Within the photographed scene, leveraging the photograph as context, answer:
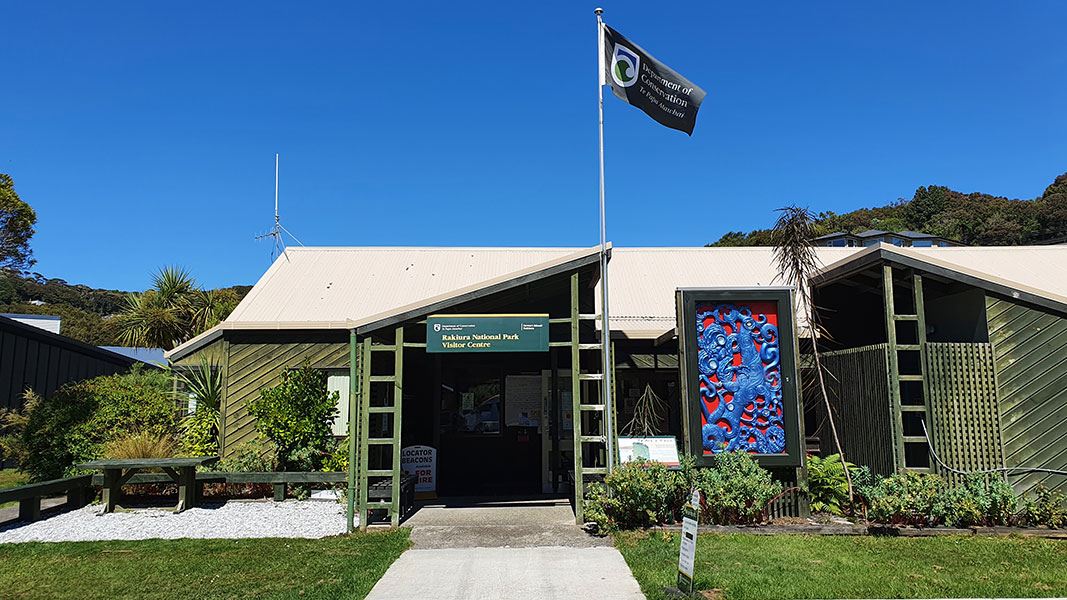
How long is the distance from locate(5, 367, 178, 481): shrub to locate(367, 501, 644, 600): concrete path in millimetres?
6542

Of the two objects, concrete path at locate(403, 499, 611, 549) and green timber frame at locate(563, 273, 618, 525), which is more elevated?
green timber frame at locate(563, 273, 618, 525)

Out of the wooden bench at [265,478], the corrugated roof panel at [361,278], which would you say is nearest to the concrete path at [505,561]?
the wooden bench at [265,478]

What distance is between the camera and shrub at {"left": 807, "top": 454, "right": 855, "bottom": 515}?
9.73 m

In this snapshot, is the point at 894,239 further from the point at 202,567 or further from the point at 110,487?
the point at 202,567

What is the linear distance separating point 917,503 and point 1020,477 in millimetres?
1815

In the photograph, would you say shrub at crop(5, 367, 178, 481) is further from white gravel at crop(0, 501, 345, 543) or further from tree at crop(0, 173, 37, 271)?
tree at crop(0, 173, 37, 271)

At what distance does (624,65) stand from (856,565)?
7302 mm

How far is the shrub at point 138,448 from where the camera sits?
11.9m

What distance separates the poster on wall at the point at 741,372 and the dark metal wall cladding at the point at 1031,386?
2838 mm

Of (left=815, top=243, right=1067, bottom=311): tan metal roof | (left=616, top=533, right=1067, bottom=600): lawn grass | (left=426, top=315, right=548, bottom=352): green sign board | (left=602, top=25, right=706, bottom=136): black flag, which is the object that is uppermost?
(left=602, top=25, right=706, bottom=136): black flag

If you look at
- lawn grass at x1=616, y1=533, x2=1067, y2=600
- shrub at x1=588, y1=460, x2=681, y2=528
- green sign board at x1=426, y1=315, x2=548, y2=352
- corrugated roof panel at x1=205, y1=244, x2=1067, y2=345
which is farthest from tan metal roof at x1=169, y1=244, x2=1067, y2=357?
lawn grass at x1=616, y1=533, x2=1067, y2=600

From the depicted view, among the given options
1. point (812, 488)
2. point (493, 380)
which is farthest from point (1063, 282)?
point (493, 380)

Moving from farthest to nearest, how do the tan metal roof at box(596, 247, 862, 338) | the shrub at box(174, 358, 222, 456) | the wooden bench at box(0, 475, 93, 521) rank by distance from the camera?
the tan metal roof at box(596, 247, 862, 338)
the shrub at box(174, 358, 222, 456)
the wooden bench at box(0, 475, 93, 521)

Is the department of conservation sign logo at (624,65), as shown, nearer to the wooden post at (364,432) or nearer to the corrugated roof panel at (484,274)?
the wooden post at (364,432)
